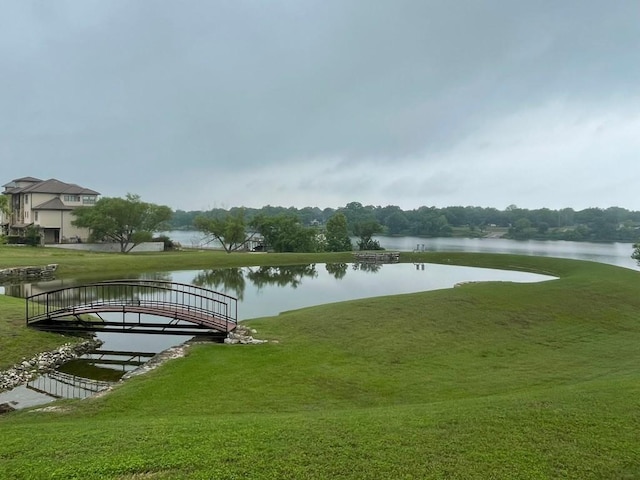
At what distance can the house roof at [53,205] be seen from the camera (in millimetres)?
55828

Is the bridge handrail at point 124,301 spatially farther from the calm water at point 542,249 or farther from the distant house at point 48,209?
the calm water at point 542,249

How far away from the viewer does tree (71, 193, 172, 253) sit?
2154 inches

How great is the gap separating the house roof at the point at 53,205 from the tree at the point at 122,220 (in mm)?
1868

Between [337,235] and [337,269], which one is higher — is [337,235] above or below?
above

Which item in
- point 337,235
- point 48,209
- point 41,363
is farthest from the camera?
point 337,235

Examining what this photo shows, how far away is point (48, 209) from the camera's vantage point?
5600 centimetres

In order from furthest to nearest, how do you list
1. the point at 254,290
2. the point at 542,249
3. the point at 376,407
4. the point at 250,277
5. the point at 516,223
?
the point at 516,223
the point at 542,249
the point at 250,277
the point at 254,290
the point at 376,407

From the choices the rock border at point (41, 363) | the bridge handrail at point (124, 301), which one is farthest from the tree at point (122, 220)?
the rock border at point (41, 363)

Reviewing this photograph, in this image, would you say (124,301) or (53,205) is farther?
(53,205)

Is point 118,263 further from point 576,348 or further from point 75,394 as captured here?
point 576,348

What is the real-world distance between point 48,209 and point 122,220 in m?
9.43

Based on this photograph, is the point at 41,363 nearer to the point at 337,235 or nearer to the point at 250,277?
the point at 250,277

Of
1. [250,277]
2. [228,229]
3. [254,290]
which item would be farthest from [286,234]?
[254,290]

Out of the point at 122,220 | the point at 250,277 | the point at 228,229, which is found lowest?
the point at 250,277
